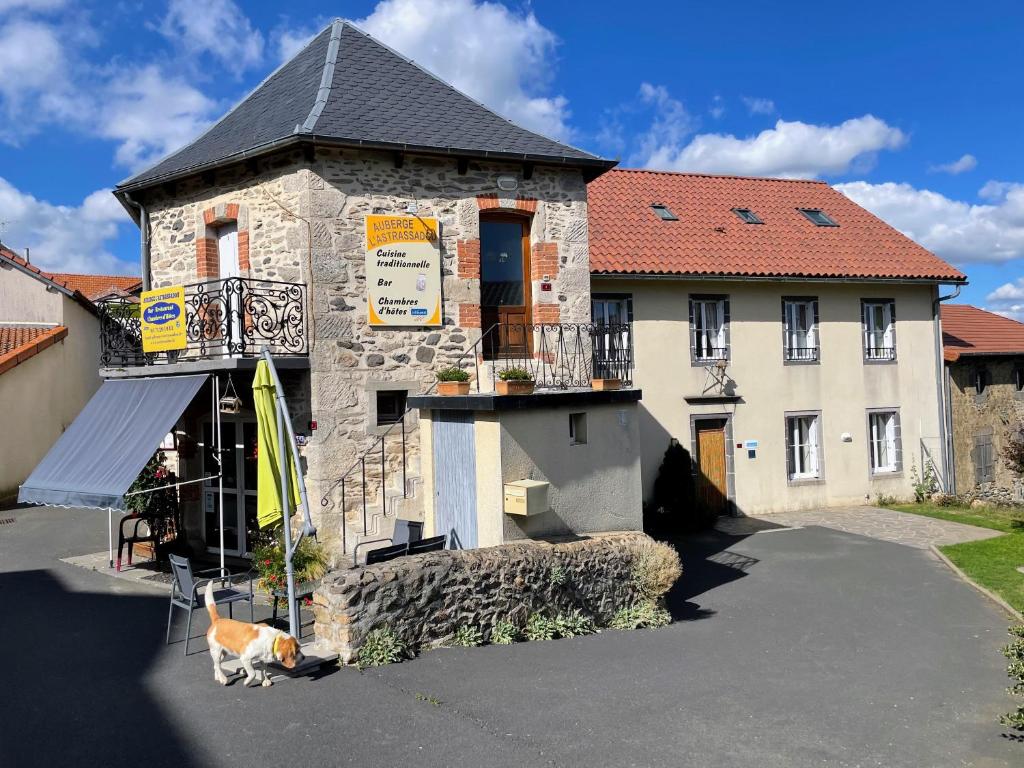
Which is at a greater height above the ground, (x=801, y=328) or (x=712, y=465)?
(x=801, y=328)

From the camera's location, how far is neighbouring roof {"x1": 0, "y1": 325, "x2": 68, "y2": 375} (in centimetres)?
1889

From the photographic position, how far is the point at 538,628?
888cm

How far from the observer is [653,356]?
16.7 m

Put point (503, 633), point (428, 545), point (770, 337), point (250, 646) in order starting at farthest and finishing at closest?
point (770, 337)
point (428, 545)
point (503, 633)
point (250, 646)

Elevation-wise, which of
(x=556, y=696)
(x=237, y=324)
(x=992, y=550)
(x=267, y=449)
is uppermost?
(x=237, y=324)

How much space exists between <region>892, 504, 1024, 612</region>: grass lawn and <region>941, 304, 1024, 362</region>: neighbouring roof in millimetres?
3945

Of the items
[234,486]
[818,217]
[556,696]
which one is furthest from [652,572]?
[818,217]

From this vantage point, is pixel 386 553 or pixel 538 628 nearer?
pixel 386 553

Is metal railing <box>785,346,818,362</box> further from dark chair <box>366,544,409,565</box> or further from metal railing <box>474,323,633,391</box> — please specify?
dark chair <box>366,544,409,565</box>

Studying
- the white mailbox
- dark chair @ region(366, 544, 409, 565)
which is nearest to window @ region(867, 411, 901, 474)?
the white mailbox

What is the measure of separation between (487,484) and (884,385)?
42.5ft

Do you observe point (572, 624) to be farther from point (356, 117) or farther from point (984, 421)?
point (984, 421)

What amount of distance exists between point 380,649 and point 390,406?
4.09 meters

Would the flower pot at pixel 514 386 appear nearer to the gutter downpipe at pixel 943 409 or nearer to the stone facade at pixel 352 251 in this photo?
the stone facade at pixel 352 251
